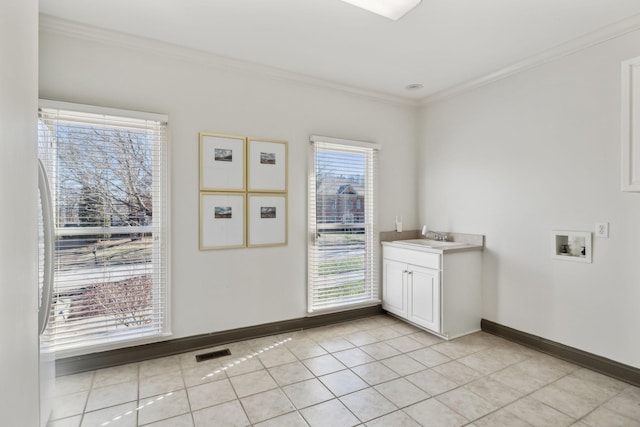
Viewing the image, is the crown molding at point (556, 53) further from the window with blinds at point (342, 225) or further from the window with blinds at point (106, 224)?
the window with blinds at point (106, 224)

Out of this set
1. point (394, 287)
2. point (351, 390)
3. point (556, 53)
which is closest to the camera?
point (351, 390)

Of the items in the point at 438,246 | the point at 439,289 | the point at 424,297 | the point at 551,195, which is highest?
the point at 551,195

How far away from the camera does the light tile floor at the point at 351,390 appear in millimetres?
2061

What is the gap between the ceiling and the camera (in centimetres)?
230

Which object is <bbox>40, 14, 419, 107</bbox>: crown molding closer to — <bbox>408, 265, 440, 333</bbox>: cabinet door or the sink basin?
the sink basin

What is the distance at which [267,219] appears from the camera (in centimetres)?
335

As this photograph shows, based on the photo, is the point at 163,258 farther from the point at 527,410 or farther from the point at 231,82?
the point at 527,410

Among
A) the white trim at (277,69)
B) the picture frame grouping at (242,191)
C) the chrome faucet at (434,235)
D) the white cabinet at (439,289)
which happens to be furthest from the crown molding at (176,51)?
the white cabinet at (439,289)

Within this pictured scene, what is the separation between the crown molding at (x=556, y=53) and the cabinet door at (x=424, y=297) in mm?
2119

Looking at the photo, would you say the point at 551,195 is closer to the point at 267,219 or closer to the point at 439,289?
the point at 439,289

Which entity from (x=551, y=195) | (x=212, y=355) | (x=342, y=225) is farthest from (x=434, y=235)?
(x=212, y=355)

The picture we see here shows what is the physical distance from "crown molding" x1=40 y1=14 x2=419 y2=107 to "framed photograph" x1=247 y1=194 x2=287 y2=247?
1266mm

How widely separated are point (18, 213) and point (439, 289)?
3240 mm

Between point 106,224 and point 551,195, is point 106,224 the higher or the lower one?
the lower one
